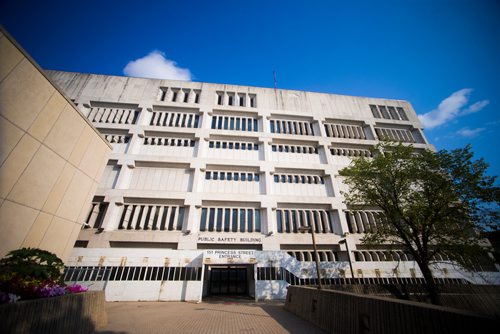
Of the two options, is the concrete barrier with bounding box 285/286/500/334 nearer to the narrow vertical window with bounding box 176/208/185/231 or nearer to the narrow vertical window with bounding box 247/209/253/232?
the narrow vertical window with bounding box 247/209/253/232

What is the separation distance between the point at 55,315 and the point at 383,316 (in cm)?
A: 790

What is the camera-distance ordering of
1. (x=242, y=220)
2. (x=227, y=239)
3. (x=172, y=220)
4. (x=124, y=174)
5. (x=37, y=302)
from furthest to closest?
(x=124, y=174)
(x=242, y=220)
(x=172, y=220)
(x=227, y=239)
(x=37, y=302)

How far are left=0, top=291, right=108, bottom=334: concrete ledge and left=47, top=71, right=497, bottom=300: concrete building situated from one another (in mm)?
10879

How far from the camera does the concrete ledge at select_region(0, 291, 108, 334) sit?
372 cm

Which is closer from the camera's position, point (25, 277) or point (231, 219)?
point (25, 277)

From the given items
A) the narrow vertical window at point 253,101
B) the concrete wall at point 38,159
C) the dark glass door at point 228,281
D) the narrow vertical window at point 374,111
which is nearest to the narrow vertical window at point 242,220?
the dark glass door at point 228,281

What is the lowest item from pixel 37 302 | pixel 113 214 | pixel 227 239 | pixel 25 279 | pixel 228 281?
pixel 228 281

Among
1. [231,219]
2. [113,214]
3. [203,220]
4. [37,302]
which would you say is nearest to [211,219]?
[203,220]

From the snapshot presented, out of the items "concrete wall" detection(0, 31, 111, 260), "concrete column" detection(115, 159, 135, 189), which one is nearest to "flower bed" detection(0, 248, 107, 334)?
"concrete wall" detection(0, 31, 111, 260)

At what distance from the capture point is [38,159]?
7734 millimetres

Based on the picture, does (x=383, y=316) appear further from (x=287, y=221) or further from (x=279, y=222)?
(x=287, y=221)

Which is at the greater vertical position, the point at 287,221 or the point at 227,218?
the point at 227,218

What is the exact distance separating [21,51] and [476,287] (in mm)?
30198

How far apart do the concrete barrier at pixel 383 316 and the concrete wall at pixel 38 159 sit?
11.3m
